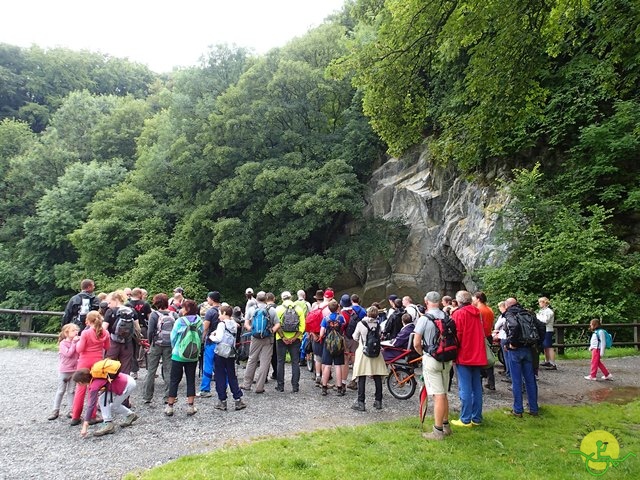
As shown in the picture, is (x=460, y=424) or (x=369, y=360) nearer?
(x=460, y=424)

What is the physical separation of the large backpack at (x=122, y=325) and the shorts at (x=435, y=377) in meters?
4.62

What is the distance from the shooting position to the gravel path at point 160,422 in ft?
15.6

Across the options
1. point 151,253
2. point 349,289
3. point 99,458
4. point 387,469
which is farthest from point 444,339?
point 151,253

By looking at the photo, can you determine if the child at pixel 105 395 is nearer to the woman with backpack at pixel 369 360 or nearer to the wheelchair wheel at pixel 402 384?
the woman with backpack at pixel 369 360

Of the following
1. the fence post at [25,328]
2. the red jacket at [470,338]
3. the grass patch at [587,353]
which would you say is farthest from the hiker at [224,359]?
the grass patch at [587,353]

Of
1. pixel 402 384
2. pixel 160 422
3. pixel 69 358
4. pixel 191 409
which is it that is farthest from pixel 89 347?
pixel 402 384

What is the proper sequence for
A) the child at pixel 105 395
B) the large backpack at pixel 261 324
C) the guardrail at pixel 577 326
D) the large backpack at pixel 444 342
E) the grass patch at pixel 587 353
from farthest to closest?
the grass patch at pixel 587 353, the guardrail at pixel 577 326, the large backpack at pixel 261 324, the child at pixel 105 395, the large backpack at pixel 444 342

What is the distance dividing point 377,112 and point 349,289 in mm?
14502

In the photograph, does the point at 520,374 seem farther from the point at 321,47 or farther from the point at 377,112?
the point at 321,47

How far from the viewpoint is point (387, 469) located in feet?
14.4

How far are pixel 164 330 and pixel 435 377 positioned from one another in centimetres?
432

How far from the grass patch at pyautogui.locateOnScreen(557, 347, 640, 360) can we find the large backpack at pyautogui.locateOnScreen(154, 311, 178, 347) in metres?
10.7

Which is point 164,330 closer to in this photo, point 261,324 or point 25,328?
point 261,324

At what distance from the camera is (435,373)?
18.1 ft
